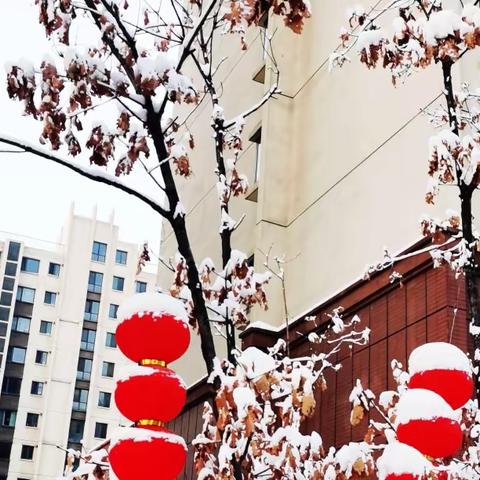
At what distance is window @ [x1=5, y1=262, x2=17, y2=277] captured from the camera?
5966 cm

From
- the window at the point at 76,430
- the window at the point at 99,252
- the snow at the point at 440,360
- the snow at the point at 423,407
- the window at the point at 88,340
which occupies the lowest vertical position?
the snow at the point at 423,407

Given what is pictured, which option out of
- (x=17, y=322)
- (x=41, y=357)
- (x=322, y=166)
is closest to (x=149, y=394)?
(x=322, y=166)

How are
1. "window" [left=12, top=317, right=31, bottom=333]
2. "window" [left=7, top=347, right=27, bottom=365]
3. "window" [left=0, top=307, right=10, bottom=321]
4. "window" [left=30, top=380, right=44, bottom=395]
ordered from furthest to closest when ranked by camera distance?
"window" [left=12, top=317, right=31, bottom=333] → "window" [left=0, top=307, right=10, bottom=321] → "window" [left=7, top=347, right=27, bottom=365] → "window" [left=30, top=380, right=44, bottom=395]

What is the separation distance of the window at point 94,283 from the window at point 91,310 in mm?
886

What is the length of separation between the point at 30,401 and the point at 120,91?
174ft

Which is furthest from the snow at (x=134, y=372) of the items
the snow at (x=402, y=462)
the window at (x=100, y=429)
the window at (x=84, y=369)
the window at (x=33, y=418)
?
the window at (x=84, y=369)

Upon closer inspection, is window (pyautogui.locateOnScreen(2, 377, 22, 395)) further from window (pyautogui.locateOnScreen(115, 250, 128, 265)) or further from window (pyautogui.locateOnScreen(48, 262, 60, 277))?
window (pyautogui.locateOnScreen(115, 250, 128, 265))

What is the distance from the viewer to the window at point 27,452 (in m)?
54.1

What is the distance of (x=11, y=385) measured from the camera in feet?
186

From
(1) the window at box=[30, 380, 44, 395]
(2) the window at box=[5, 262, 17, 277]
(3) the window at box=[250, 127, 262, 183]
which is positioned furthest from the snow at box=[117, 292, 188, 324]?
(2) the window at box=[5, 262, 17, 277]

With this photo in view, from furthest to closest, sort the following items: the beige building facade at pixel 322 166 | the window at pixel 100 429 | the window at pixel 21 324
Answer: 1. the window at pixel 21 324
2. the window at pixel 100 429
3. the beige building facade at pixel 322 166

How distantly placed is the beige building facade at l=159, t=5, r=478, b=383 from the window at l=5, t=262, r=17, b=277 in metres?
44.1

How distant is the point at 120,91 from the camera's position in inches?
225

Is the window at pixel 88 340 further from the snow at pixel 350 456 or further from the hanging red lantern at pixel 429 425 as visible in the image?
the hanging red lantern at pixel 429 425
